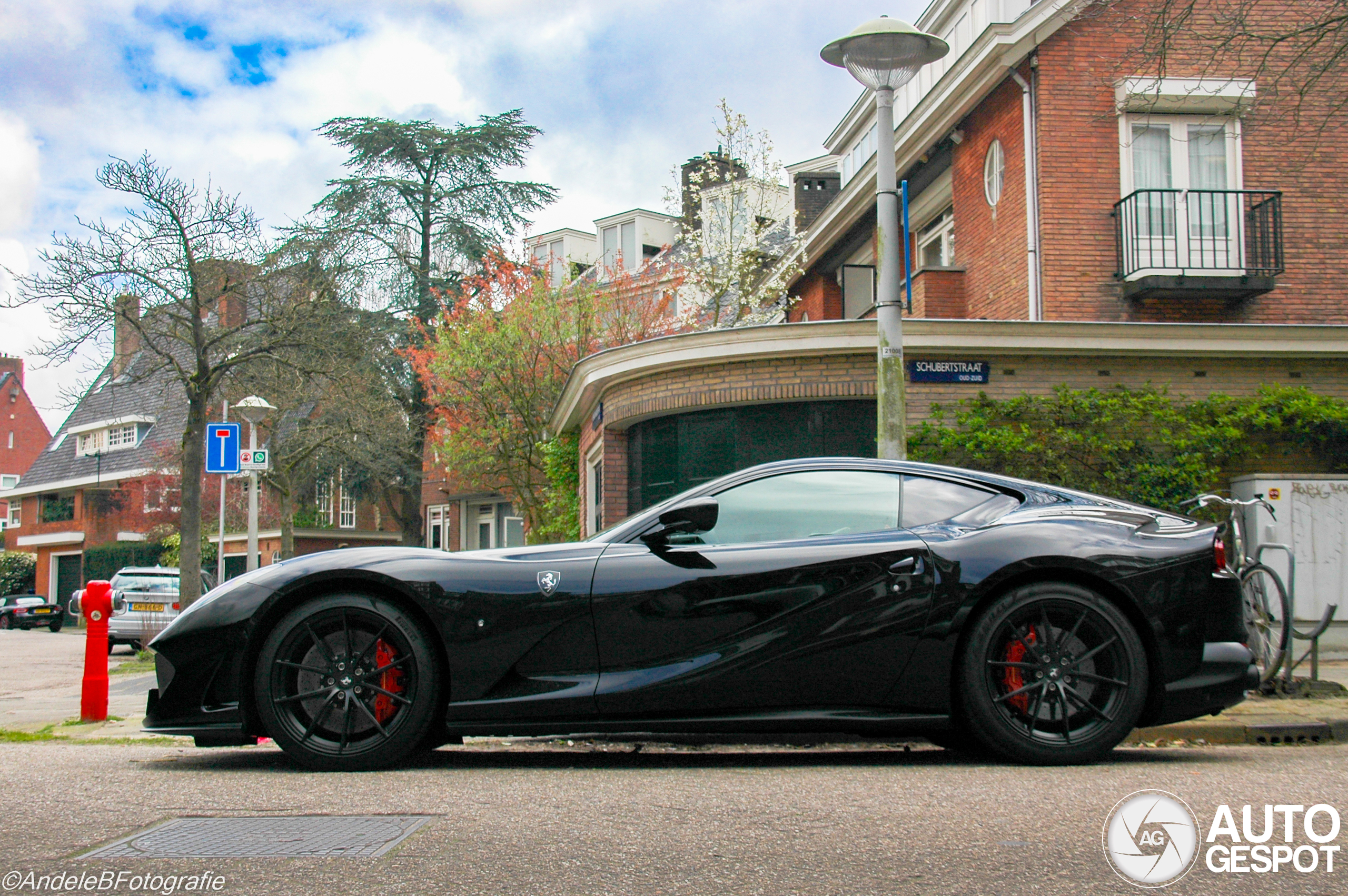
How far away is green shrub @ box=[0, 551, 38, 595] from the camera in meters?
48.4

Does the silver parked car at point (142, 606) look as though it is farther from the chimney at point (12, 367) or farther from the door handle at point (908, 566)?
the chimney at point (12, 367)

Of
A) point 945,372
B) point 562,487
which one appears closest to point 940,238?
point 945,372

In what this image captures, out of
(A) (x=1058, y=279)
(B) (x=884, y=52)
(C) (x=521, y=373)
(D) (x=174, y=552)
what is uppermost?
(B) (x=884, y=52)

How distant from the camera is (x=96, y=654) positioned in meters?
7.79

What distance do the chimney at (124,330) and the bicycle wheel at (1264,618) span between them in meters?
15.7

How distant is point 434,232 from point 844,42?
3241cm

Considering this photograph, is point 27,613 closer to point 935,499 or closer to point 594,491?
point 594,491

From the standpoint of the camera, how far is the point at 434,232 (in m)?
39.2

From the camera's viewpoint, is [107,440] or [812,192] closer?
[812,192]

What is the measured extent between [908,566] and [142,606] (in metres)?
20.9

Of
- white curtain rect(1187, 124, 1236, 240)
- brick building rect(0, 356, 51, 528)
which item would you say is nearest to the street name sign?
white curtain rect(1187, 124, 1236, 240)

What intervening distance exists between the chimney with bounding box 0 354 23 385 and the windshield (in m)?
55.9

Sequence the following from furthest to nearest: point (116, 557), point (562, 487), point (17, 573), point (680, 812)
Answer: point (17, 573) → point (116, 557) → point (562, 487) → point (680, 812)

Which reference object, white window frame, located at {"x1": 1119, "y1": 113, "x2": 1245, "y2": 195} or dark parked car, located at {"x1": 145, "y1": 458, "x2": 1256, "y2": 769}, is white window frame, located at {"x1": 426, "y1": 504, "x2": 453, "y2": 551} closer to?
white window frame, located at {"x1": 1119, "y1": 113, "x2": 1245, "y2": 195}
